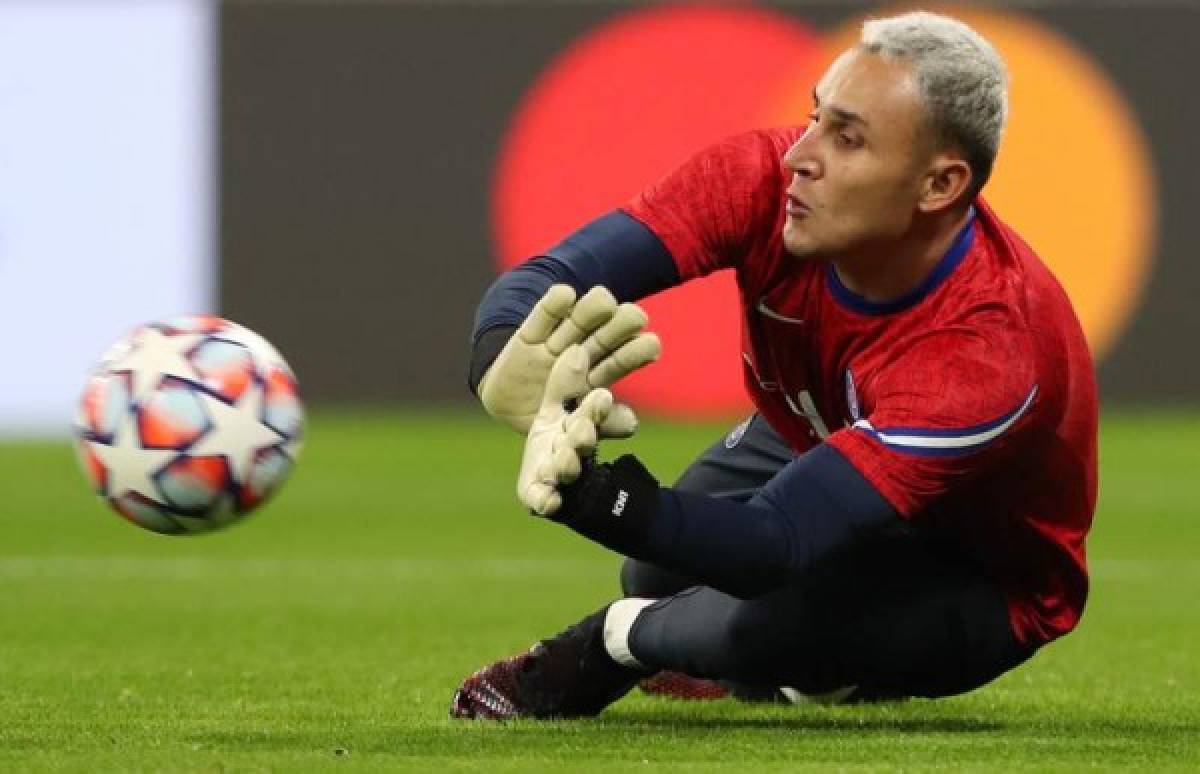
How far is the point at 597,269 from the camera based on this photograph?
17.7 ft

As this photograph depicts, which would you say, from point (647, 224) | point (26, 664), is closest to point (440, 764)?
point (647, 224)

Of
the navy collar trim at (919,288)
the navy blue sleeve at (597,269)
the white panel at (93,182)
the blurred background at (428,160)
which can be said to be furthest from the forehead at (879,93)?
the white panel at (93,182)

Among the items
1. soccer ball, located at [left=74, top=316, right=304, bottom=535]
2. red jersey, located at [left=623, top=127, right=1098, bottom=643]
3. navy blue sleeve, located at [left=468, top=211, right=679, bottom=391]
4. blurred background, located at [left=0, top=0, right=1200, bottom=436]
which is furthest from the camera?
blurred background, located at [left=0, top=0, right=1200, bottom=436]

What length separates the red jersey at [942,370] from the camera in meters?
5.19

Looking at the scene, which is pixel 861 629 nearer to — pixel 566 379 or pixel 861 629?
pixel 861 629

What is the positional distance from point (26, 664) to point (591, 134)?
10.6 m

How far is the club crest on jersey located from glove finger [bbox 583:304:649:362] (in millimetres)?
817

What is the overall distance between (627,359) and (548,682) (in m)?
1.36

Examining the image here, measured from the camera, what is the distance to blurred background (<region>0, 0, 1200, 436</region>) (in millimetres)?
16922

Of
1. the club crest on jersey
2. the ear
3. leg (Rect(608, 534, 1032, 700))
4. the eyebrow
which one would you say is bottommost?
leg (Rect(608, 534, 1032, 700))

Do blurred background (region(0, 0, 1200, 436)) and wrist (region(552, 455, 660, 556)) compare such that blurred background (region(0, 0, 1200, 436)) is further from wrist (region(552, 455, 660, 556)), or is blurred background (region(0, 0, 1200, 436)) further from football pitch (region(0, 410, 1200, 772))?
wrist (region(552, 455, 660, 556))

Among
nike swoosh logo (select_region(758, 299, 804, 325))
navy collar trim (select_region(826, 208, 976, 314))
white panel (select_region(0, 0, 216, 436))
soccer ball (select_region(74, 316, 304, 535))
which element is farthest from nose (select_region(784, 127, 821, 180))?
white panel (select_region(0, 0, 216, 436))

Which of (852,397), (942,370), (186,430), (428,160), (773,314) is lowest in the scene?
(428,160)

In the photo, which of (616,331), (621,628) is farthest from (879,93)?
(621,628)
